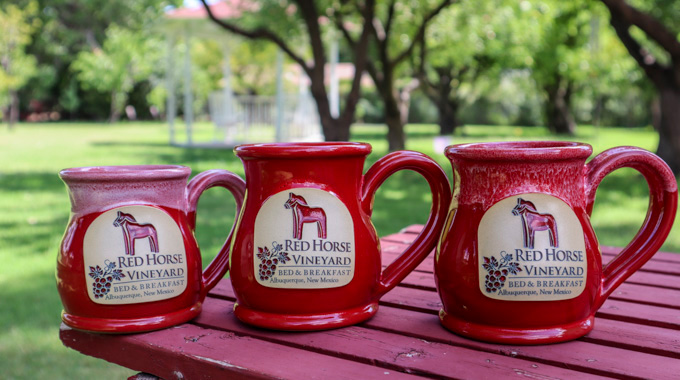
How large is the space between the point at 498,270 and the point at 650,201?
0.27 m

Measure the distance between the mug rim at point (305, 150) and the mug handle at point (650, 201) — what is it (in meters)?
0.33

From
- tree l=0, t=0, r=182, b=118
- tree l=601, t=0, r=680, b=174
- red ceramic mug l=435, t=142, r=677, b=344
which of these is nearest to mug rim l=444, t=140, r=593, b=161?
red ceramic mug l=435, t=142, r=677, b=344

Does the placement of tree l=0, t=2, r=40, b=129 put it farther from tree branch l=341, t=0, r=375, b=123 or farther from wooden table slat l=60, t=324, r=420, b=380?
wooden table slat l=60, t=324, r=420, b=380

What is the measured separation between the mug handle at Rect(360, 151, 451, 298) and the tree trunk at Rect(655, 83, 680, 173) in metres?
6.38

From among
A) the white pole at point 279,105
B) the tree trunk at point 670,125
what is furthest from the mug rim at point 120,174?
the white pole at point 279,105

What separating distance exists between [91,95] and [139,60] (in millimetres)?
2403

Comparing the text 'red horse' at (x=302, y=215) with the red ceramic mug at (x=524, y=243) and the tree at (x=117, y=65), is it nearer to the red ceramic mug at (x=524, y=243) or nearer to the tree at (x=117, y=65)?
the red ceramic mug at (x=524, y=243)

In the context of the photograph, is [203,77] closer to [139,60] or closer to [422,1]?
[139,60]

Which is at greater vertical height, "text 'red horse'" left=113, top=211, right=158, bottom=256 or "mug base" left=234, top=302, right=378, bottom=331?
"text 'red horse'" left=113, top=211, right=158, bottom=256

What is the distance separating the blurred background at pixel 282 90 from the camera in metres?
4.25

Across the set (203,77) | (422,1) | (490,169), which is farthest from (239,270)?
(203,77)

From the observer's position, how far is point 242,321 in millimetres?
945

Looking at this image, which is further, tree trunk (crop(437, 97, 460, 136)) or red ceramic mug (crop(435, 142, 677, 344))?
tree trunk (crop(437, 97, 460, 136))

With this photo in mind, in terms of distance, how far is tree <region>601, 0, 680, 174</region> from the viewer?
18.8 feet
